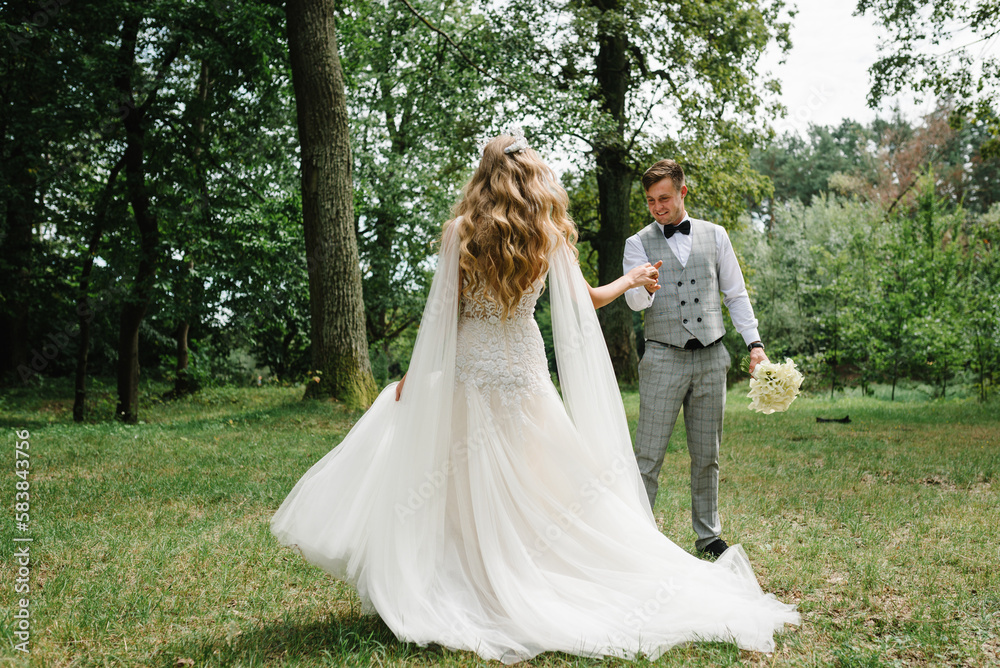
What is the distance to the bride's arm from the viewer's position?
395 centimetres

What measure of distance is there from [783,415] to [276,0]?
39.3 feet

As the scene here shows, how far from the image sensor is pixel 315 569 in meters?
4.31

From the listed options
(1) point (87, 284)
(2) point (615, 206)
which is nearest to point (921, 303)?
(2) point (615, 206)

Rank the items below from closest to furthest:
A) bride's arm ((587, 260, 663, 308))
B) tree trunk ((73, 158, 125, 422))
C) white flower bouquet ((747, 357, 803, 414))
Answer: bride's arm ((587, 260, 663, 308)), white flower bouquet ((747, 357, 803, 414)), tree trunk ((73, 158, 125, 422))

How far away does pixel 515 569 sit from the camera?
338cm

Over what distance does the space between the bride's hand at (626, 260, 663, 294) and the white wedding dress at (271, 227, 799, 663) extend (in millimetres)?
354

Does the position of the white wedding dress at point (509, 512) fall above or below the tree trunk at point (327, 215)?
below

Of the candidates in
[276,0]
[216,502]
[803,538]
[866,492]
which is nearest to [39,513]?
[216,502]

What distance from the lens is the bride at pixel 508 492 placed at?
321 centimetres

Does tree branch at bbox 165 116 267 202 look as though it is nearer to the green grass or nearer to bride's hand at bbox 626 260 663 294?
the green grass

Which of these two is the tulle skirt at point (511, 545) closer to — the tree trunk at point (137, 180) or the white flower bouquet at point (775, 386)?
the white flower bouquet at point (775, 386)

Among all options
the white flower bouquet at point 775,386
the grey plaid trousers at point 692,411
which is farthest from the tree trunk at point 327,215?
Result: the white flower bouquet at point 775,386

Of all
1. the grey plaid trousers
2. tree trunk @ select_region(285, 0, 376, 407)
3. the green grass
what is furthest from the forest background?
the grey plaid trousers

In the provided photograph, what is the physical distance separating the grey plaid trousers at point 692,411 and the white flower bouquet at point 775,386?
0.22 meters
